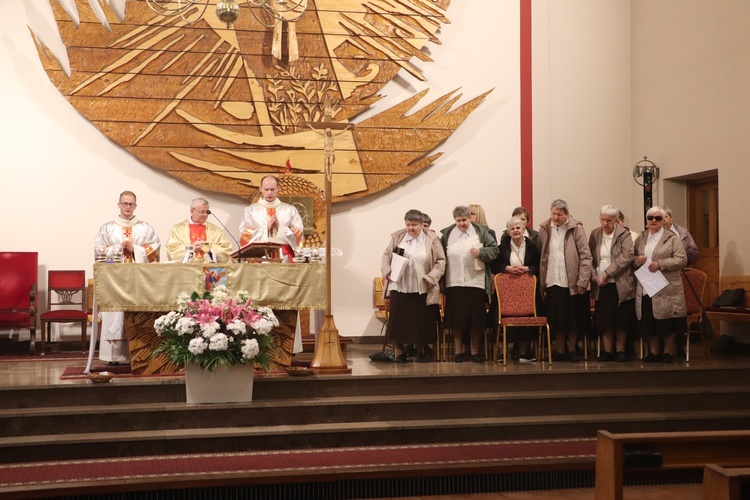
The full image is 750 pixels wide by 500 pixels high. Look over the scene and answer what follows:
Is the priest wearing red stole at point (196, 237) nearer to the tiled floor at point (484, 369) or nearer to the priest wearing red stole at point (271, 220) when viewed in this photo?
the priest wearing red stole at point (271, 220)

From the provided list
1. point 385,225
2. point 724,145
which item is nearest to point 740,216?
point 724,145

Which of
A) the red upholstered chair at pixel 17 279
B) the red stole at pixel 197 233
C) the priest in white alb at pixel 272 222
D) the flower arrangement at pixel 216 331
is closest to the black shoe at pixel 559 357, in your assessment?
the priest in white alb at pixel 272 222

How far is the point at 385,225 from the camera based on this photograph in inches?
410

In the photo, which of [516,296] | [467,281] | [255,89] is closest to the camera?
[516,296]

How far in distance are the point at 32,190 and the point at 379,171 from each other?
3616mm

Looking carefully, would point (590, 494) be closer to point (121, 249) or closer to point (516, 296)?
point (516, 296)

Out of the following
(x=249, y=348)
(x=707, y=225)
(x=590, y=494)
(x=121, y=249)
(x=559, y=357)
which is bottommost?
(x=590, y=494)

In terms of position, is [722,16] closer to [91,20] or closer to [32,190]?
[91,20]

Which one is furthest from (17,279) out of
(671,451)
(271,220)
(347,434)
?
(671,451)

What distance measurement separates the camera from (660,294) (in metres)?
8.11

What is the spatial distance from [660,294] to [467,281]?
1.65 meters

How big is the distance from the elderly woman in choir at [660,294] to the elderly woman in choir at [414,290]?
69.5 inches

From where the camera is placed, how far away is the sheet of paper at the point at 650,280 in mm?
8117

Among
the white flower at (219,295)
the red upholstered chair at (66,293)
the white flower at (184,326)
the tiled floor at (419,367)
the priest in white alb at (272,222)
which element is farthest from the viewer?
the red upholstered chair at (66,293)
